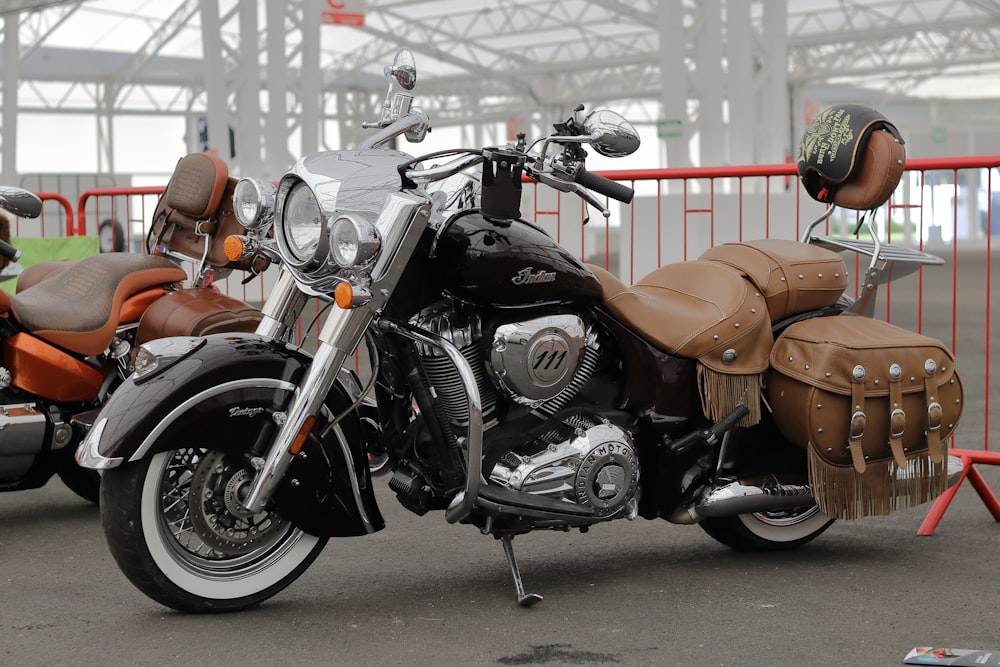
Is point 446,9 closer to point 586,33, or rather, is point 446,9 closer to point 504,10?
point 504,10

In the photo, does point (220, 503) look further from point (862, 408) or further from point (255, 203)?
point (862, 408)

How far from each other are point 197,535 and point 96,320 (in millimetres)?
1589

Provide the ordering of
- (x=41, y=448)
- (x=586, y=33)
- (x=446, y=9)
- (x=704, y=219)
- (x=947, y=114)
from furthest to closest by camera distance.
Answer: (x=947, y=114) < (x=586, y=33) < (x=446, y=9) < (x=704, y=219) < (x=41, y=448)

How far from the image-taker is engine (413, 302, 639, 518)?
359 cm

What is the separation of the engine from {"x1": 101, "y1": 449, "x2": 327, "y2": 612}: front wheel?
0.64 m

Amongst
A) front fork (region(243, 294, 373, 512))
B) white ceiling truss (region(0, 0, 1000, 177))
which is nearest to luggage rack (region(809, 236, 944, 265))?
front fork (region(243, 294, 373, 512))

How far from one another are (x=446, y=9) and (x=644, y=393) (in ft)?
96.3

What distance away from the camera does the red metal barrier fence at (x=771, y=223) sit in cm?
611

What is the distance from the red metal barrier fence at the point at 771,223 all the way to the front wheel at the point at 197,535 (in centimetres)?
205

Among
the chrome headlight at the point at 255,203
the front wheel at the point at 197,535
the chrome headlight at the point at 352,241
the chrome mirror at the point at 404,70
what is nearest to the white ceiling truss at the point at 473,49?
the chrome mirror at the point at 404,70

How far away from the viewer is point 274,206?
3.55 metres

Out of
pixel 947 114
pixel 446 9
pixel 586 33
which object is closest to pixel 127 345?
pixel 446 9

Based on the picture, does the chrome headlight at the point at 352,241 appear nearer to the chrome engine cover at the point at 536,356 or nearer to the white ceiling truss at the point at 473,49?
the chrome engine cover at the point at 536,356

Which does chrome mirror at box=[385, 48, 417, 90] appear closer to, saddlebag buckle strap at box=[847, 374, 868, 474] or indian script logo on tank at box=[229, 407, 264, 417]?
indian script logo on tank at box=[229, 407, 264, 417]
